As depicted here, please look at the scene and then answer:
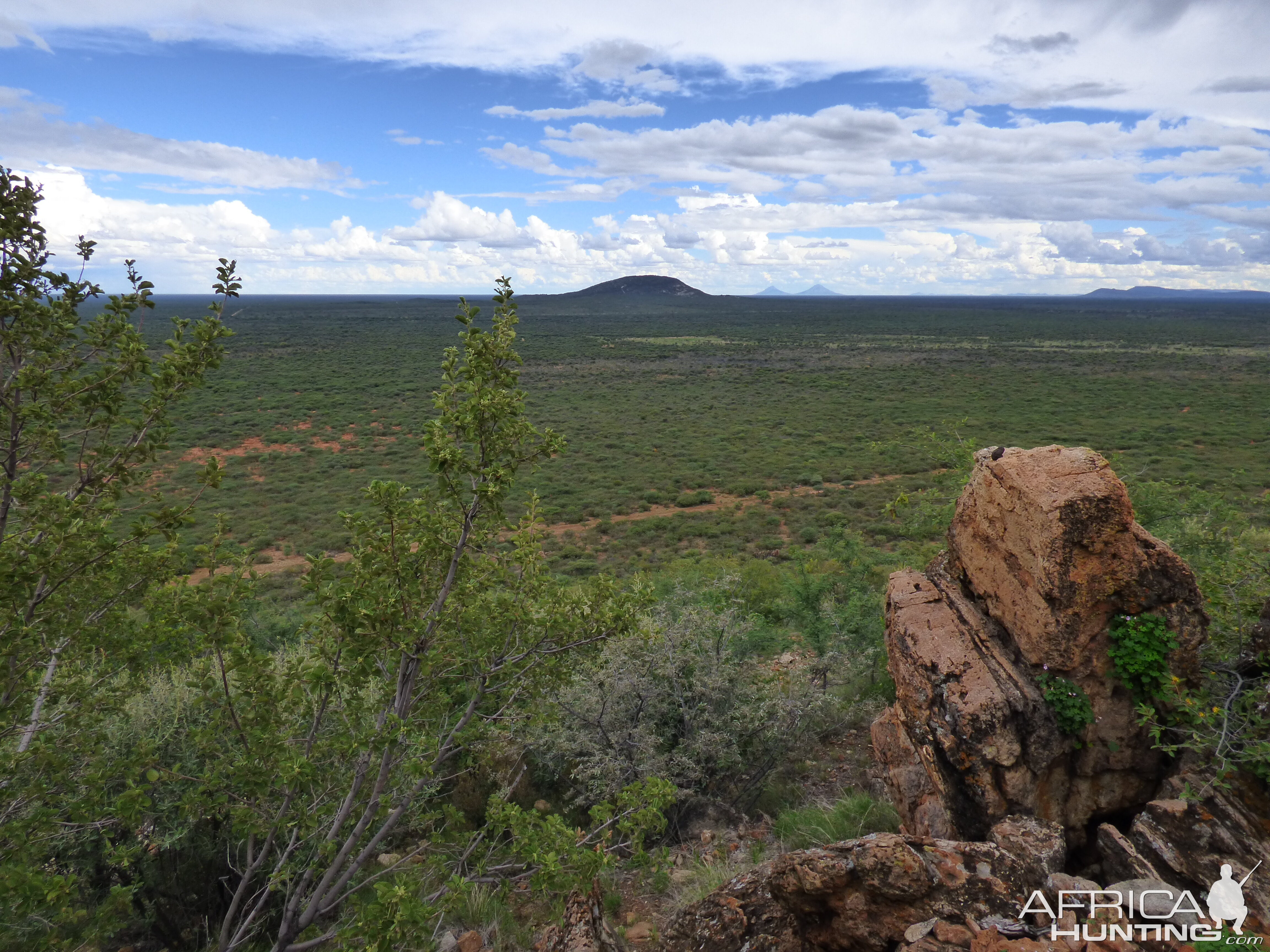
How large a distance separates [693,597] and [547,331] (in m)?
106

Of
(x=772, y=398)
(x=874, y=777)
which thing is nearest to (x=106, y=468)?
(x=874, y=777)

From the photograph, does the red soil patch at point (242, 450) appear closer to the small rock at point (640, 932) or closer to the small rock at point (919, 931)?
the small rock at point (640, 932)

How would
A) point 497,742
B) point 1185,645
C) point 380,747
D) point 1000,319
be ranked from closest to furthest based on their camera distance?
1. point 380,747
2. point 1185,645
3. point 497,742
4. point 1000,319

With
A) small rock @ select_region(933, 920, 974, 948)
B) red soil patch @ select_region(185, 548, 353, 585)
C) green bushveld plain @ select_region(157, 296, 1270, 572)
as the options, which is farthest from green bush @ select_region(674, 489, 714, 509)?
small rock @ select_region(933, 920, 974, 948)

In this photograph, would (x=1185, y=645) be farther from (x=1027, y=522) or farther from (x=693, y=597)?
(x=693, y=597)

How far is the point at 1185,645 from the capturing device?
5.72 metres

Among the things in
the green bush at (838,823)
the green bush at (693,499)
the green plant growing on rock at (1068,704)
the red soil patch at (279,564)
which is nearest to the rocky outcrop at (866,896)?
the green plant growing on rock at (1068,704)

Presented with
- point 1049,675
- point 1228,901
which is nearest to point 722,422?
point 1049,675

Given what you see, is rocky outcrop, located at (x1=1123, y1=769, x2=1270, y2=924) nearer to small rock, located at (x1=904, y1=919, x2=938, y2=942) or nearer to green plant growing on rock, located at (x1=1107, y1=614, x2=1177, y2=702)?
green plant growing on rock, located at (x1=1107, y1=614, x2=1177, y2=702)

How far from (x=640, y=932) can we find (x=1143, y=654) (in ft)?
15.2

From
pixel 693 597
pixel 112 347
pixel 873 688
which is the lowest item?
pixel 873 688

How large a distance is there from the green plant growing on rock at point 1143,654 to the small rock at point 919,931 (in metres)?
2.95

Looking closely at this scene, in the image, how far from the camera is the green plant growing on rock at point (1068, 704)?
569 cm

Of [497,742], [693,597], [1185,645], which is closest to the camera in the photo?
[1185,645]
